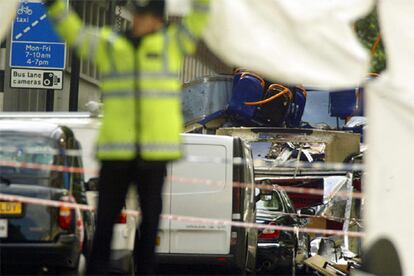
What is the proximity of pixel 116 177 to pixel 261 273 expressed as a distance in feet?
36.0

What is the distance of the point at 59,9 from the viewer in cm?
611

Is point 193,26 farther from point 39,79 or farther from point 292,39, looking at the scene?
point 39,79

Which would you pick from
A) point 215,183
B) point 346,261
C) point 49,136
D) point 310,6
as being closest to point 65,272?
point 49,136

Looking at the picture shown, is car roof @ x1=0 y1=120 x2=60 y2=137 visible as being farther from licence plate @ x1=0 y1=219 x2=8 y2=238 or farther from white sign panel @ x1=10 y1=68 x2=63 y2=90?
white sign panel @ x1=10 y1=68 x2=63 y2=90

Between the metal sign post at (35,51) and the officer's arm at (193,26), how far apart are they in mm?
11827

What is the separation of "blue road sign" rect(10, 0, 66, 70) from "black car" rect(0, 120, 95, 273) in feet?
27.9

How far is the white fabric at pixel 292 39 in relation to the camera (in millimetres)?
6875

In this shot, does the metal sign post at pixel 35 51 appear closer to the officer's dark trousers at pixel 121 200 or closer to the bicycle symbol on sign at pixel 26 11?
the bicycle symbol on sign at pixel 26 11

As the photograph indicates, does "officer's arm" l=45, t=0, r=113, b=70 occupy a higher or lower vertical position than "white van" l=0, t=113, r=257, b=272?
higher

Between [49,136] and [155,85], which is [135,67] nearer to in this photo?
[155,85]

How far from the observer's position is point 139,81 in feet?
19.6

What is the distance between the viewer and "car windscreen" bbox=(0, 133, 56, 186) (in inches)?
340

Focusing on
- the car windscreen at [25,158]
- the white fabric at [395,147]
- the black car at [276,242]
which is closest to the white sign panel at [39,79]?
the black car at [276,242]

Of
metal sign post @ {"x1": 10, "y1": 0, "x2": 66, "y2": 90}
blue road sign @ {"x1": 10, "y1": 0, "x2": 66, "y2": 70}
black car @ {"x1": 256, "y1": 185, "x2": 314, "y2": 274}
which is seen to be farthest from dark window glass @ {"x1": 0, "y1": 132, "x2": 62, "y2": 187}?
blue road sign @ {"x1": 10, "y1": 0, "x2": 66, "y2": 70}
